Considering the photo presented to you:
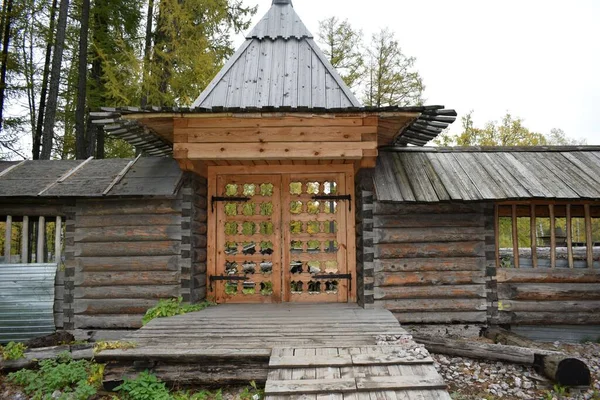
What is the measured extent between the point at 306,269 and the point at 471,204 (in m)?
3.19

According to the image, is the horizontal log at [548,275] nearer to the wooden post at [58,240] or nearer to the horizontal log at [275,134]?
the horizontal log at [275,134]

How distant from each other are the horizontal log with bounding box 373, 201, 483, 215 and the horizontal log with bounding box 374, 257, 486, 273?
2.68ft

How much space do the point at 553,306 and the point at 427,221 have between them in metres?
2.61

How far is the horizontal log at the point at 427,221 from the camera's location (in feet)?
23.2

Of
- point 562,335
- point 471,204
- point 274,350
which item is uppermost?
point 471,204

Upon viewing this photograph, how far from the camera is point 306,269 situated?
7793mm

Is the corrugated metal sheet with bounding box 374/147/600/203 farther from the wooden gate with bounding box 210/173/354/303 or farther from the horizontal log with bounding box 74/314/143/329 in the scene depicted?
the horizontal log with bounding box 74/314/143/329

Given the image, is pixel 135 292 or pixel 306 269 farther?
pixel 306 269

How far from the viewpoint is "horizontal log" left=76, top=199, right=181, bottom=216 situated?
23.6 ft

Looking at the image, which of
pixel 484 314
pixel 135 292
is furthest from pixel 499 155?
pixel 135 292

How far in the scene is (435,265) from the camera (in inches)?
276

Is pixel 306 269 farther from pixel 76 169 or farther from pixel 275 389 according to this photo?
pixel 76 169

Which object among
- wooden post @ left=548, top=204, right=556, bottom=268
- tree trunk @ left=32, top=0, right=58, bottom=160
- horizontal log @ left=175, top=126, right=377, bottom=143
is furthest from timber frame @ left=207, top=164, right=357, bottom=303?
tree trunk @ left=32, top=0, right=58, bottom=160

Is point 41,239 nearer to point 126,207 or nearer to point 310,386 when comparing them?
point 126,207
